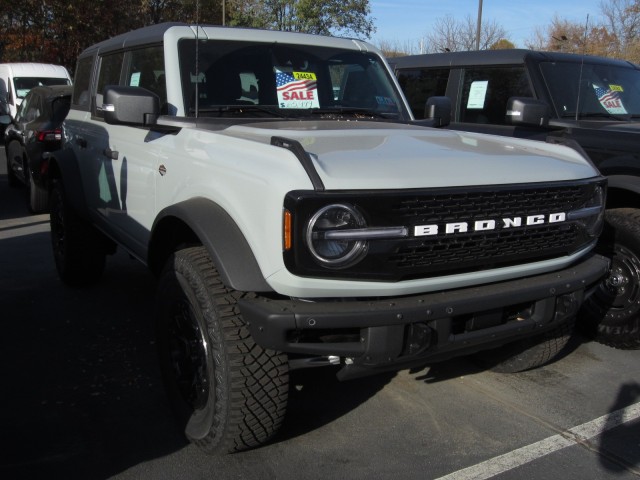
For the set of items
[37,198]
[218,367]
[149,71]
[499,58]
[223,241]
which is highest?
[499,58]

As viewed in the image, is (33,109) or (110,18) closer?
(33,109)

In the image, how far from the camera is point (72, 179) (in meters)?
5.03

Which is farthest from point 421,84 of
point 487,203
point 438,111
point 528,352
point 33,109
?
point 33,109

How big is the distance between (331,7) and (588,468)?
23.1m

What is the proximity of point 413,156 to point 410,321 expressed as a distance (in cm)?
73

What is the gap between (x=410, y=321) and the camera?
250 centimetres

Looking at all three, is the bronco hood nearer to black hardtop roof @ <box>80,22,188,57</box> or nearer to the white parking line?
black hardtop roof @ <box>80,22,188,57</box>

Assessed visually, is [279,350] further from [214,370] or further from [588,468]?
[588,468]

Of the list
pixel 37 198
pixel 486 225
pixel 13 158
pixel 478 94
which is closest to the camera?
pixel 486 225

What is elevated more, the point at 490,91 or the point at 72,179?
the point at 490,91

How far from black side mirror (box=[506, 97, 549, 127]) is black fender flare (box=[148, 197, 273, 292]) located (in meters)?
2.59

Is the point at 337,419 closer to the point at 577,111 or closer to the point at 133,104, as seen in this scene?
the point at 133,104

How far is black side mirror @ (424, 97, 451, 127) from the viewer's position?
170 inches

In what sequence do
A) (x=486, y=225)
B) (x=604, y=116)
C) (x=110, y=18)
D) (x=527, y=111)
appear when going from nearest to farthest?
(x=486, y=225), (x=527, y=111), (x=604, y=116), (x=110, y=18)
